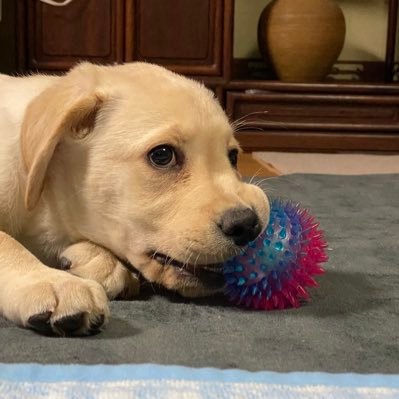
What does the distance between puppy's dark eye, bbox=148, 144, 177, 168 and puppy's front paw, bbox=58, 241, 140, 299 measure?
19cm

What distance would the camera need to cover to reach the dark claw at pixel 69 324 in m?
1.03

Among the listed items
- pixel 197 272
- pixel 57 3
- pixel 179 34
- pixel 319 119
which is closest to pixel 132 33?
pixel 179 34

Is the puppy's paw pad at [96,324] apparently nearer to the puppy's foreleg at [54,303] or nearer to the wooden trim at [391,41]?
the puppy's foreleg at [54,303]

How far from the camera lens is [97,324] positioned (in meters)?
1.06

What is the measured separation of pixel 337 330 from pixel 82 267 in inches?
17.2

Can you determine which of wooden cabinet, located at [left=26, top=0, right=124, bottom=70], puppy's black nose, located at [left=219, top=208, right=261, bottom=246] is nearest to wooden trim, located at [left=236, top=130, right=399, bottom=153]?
wooden cabinet, located at [left=26, top=0, right=124, bottom=70]

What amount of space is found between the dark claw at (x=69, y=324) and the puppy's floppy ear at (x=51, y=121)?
0.97 feet

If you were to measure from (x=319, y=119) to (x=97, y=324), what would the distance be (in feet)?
10.2

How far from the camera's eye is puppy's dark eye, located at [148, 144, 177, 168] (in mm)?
1245

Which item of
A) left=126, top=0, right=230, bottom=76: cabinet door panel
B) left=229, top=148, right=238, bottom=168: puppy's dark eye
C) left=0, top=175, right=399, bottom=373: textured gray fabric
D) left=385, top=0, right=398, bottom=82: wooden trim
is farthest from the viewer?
left=385, top=0, right=398, bottom=82: wooden trim

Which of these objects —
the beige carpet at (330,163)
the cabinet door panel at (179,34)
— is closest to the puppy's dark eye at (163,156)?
the beige carpet at (330,163)

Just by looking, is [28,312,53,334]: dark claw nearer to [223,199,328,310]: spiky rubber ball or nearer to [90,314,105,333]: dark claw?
[90,314,105,333]: dark claw

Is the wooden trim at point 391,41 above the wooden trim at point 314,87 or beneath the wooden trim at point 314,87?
above

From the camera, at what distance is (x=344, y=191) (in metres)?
2.54
